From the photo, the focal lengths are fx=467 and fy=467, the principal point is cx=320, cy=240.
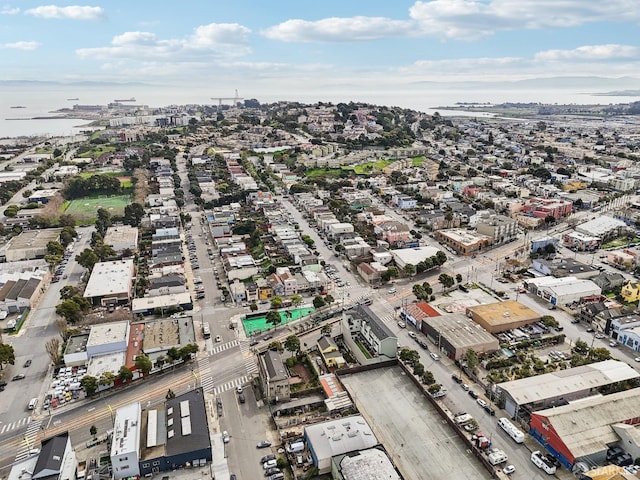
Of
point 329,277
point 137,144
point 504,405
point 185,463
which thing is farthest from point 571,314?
point 137,144

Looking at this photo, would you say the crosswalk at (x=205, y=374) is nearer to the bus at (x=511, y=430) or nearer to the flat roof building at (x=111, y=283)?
the flat roof building at (x=111, y=283)

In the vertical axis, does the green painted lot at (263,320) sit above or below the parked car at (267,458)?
above

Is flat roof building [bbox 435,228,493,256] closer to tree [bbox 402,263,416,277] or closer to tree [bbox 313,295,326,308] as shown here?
tree [bbox 402,263,416,277]


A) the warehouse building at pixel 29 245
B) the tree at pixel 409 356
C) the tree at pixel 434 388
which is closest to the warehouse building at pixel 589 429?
the tree at pixel 434 388

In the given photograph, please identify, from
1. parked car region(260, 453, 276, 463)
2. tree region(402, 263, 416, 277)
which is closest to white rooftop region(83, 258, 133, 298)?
parked car region(260, 453, 276, 463)

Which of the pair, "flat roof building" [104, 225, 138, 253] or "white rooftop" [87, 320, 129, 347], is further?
"flat roof building" [104, 225, 138, 253]
